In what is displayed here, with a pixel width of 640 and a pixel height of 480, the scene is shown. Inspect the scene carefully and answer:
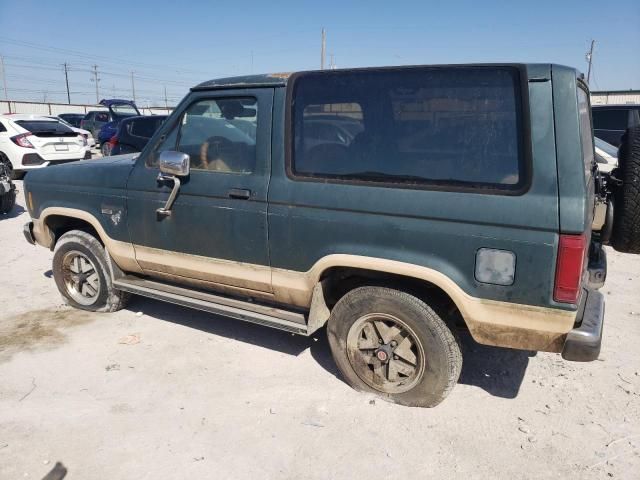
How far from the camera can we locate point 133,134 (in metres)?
11.4

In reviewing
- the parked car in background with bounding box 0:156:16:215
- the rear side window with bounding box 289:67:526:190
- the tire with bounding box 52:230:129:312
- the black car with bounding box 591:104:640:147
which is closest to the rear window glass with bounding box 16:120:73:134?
the parked car in background with bounding box 0:156:16:215

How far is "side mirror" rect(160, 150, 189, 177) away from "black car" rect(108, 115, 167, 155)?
861 cm

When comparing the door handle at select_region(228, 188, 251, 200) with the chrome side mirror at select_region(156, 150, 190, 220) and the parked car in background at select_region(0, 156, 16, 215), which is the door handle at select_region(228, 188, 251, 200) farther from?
the parked car in background at select_region(0, 156, 16, 215)

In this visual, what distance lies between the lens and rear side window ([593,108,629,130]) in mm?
9711

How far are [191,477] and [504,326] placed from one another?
1829 mm

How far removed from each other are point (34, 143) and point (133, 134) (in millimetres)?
2208

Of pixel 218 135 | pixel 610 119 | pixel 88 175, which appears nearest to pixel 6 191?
pixel 88 175

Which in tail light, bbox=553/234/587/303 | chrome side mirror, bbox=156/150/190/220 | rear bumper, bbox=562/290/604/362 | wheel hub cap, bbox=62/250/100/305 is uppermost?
chrome side mirror, bbox=156/150/190/220

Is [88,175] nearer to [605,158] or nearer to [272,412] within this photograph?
[272,412]

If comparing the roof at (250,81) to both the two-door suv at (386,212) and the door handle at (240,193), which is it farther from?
the door handle at (240,193)

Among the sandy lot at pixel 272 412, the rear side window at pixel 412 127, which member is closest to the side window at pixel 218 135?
the rear side window at pixel 412 127

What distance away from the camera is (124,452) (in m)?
2.69

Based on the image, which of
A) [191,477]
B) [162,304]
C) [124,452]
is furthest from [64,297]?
[191,477]

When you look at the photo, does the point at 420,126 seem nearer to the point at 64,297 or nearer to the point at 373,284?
the point at 373,284
